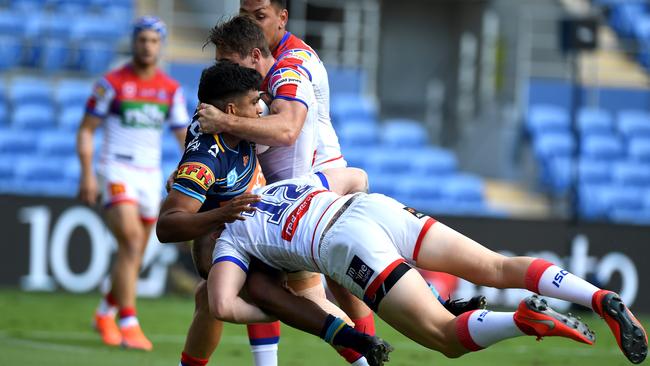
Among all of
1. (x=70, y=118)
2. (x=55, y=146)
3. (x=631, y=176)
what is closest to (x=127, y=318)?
(x=55, y=146)

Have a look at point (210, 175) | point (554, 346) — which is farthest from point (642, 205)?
point (210, 175)

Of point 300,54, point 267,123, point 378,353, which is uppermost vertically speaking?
point 300,54

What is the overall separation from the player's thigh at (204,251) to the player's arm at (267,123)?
651 mm

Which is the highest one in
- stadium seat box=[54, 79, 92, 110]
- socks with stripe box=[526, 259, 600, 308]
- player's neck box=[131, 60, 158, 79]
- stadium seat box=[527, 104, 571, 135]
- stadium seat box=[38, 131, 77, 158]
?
player's neck box=[131, 60, 158, 79]

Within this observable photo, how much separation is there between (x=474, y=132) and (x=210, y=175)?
13.7 m

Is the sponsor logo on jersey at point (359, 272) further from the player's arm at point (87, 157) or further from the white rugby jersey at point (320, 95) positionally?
the player's arm at point (87, 157)

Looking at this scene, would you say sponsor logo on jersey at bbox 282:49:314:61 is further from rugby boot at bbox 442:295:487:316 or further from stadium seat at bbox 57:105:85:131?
stadium seat at bbox 57:105:85:131

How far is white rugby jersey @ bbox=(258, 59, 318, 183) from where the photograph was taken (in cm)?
632

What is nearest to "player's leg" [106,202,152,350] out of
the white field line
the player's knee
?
the white field line

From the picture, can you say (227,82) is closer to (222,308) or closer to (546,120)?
(222,308)

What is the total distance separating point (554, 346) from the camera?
10625mm

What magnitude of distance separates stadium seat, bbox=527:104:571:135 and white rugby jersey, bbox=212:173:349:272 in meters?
12.2

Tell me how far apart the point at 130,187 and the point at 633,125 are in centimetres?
1086

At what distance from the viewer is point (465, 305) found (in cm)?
596
